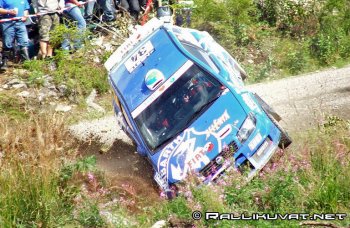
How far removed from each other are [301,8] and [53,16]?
623cm

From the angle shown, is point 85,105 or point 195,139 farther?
point 85,105

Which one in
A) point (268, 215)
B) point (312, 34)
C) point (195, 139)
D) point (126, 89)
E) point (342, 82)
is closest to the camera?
point (268, 215)

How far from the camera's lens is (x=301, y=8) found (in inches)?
586

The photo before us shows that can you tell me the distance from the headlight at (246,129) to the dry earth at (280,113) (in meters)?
1.51

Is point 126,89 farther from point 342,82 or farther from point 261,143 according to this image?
point 342,82

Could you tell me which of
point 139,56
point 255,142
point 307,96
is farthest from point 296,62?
point 255,142

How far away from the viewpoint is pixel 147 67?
8883 mm

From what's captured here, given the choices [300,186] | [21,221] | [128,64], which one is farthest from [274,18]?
[21,221]

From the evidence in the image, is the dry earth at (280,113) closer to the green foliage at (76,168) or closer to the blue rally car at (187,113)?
the blue rally car at (187,113)

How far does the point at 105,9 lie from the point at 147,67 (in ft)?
16.4

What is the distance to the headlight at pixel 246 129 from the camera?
26.2 ft

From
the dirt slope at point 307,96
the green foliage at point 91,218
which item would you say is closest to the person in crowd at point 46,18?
the dirt slope at point 307,96

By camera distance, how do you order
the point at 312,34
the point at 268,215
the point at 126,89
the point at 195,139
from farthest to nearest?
the point at 312,34 < the point at 126,89 < the point at 195,139 < the point at 268,215

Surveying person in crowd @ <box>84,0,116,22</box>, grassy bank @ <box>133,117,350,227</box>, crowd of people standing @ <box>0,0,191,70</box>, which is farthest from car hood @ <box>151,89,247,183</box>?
person in crowd @ <box>84,0,116,22</box>
